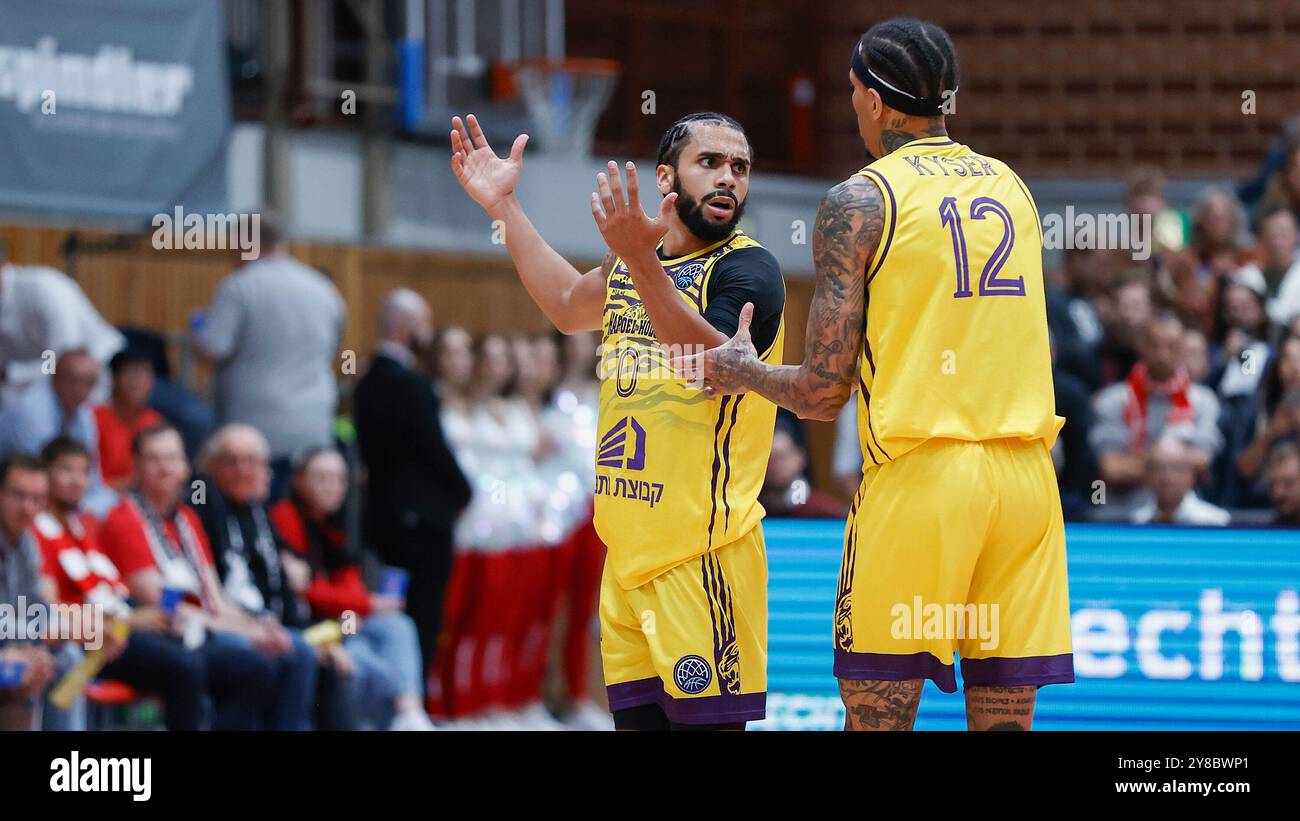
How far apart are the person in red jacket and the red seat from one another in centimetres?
125

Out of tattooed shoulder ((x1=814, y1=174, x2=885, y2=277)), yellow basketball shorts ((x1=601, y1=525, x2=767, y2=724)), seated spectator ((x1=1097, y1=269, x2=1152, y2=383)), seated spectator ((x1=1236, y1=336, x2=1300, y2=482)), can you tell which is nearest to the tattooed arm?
tattooed shoulder ((x1=814, y1=174, x2=885, y2=277))

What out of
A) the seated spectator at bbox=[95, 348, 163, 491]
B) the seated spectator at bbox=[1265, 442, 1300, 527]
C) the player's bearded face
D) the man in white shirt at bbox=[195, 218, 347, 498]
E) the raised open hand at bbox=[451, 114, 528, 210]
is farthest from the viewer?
the man in white shirt at bbox=[195, 218, 347, 498]

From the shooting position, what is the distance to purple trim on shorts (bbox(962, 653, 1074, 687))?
4.31 meters

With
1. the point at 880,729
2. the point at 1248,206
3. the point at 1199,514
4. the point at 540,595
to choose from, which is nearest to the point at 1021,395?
the point at 880,729

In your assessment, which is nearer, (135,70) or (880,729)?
(880,729)

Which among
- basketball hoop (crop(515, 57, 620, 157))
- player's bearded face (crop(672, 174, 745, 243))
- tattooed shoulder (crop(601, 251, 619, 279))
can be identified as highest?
basketball hoop (crop(515, 57, 620, 157))

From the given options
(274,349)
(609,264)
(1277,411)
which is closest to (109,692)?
(274,349)

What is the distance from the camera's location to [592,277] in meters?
5.23

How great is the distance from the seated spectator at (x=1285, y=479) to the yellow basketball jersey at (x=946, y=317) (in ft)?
15.1

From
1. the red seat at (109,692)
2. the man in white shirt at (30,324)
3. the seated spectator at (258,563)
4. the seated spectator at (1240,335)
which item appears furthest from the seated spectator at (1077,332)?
the red seat at (109,692)

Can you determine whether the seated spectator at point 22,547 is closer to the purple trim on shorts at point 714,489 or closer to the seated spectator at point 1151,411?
the purple trim on shorts at point 714,489

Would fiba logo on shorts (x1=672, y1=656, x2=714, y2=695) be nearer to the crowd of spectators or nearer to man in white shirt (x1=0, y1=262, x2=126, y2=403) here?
the crowd of spectators
